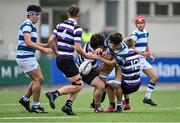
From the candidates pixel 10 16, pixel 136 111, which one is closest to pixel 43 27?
pixel 10 16

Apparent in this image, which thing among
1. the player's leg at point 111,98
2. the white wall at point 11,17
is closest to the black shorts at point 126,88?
the player's leg at point 111,98

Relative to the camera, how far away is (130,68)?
17469 mm

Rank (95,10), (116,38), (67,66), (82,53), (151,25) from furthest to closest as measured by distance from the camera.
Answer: (151,25), (95,10), (116,38), (67,66), (82,53)

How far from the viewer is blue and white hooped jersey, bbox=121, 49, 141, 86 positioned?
17438 millimetres

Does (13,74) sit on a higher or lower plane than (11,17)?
lower

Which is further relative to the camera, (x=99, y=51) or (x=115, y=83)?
(x=115, y=83)

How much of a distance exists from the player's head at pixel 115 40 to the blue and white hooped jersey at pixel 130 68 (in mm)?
536

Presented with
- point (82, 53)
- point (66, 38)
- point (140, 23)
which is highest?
point (66, 38)

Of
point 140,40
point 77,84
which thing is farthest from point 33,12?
point 140,40

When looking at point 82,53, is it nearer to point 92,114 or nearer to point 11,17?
point 92,114

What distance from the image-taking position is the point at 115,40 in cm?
1681

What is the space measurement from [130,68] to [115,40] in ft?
3.04

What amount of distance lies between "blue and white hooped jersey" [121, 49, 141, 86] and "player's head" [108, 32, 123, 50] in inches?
21.1

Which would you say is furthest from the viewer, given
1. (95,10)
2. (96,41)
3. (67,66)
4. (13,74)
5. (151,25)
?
(151,25)
